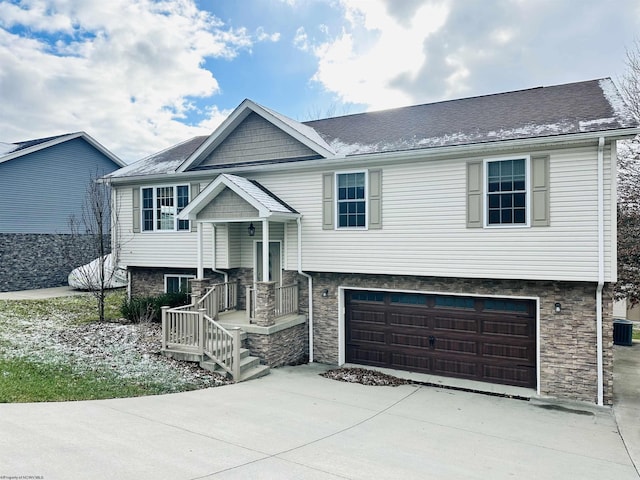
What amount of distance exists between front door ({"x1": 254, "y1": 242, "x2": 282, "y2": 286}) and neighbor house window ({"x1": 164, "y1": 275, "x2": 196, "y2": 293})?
275 centimetres

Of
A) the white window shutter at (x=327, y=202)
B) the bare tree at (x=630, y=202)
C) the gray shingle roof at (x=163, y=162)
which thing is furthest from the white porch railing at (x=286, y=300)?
the bare tree at (x=630, y=202)

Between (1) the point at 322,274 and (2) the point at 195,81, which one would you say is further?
(2) the point at 195,81

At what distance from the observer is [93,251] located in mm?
23344

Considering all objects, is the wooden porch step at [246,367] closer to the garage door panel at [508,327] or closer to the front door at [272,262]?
the front door at [272,262]

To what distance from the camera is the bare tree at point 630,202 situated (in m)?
15.1

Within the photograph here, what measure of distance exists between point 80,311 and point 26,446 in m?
10.9

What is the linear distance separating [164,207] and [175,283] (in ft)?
9.26

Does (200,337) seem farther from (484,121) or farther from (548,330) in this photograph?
(484,121)

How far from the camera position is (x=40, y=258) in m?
20.9

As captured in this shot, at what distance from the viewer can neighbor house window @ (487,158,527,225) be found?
9.49 metres

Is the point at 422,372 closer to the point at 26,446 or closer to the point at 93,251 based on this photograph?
the point at 26,446

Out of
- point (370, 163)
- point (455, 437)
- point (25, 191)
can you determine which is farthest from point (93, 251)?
point (455, 437)

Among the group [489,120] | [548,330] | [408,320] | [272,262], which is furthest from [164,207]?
[548,330]

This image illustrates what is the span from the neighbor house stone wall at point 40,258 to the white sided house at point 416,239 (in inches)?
395
